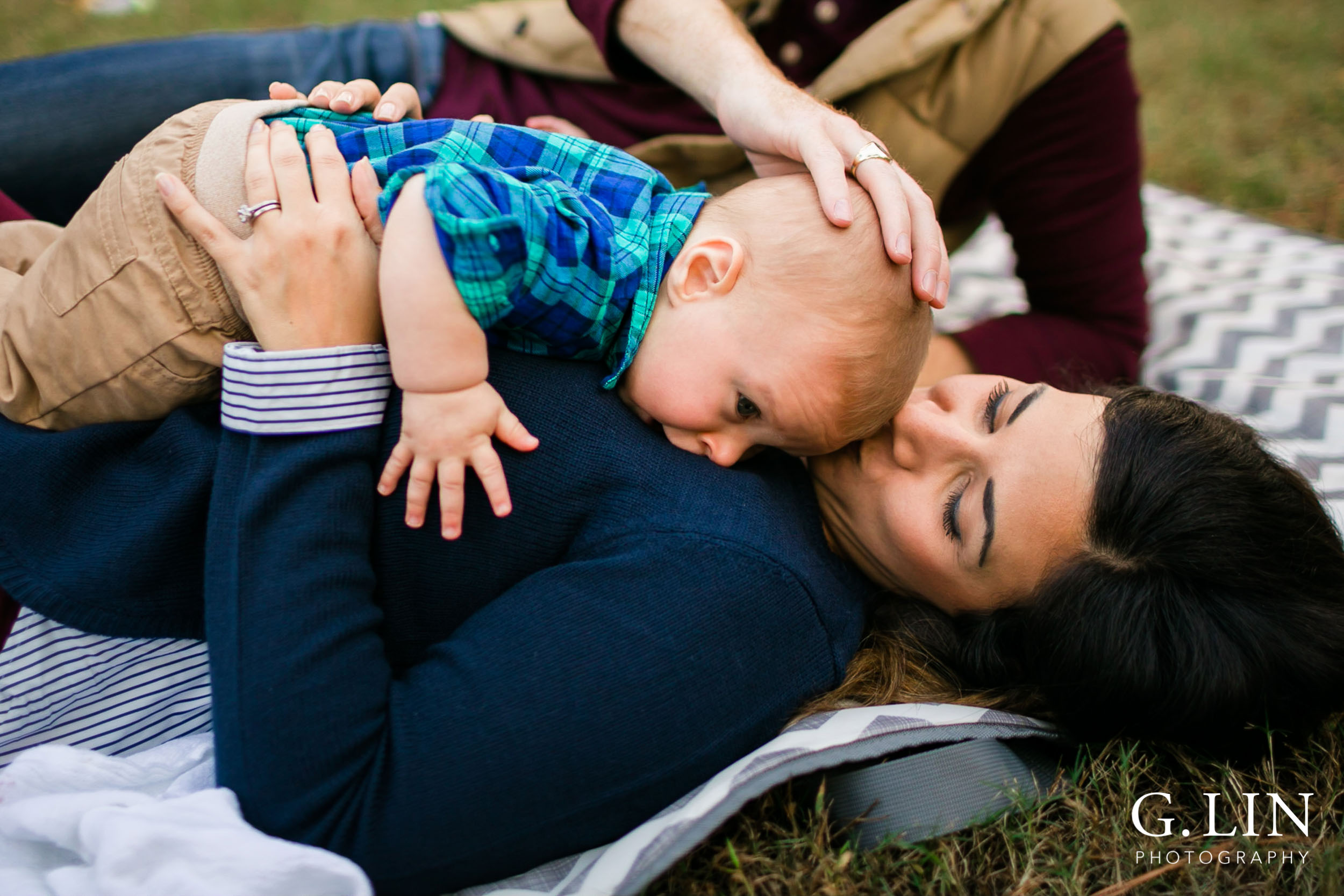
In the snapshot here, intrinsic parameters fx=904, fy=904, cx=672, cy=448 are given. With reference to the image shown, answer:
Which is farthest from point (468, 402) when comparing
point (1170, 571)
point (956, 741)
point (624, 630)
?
point (1170, 571)

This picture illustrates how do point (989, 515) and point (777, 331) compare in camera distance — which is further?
point (989, 515)

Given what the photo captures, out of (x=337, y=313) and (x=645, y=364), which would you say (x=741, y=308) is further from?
(x=337, y=313)

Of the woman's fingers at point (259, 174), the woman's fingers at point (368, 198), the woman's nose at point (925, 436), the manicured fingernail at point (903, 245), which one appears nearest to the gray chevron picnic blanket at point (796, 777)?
the woman's nose at point (925, 436)

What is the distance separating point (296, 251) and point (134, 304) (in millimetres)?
303

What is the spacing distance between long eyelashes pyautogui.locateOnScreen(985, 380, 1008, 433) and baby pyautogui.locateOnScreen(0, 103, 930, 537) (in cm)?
22

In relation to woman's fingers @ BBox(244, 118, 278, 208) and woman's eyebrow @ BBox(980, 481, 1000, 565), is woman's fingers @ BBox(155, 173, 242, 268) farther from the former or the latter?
woman's eyebrow @ BBox(980, 481, 1000, 565)

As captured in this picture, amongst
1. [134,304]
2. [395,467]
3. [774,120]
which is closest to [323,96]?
[134,304]

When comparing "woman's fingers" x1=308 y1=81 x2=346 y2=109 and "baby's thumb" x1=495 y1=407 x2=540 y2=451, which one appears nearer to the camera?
"baby's thumb" x1=495 y1=407 x2=540 y2=451

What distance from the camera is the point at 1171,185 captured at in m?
4.51

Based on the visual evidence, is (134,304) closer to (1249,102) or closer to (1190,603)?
(1190,603)

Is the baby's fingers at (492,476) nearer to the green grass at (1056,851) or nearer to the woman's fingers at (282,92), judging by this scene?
the green grass at (1056,851)

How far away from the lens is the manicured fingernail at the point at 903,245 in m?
1.54

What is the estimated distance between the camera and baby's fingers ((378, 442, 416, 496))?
149 centimetres

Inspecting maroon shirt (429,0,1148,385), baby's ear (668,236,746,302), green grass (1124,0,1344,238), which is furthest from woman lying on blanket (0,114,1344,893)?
green grass (1124,0,1344,238)
